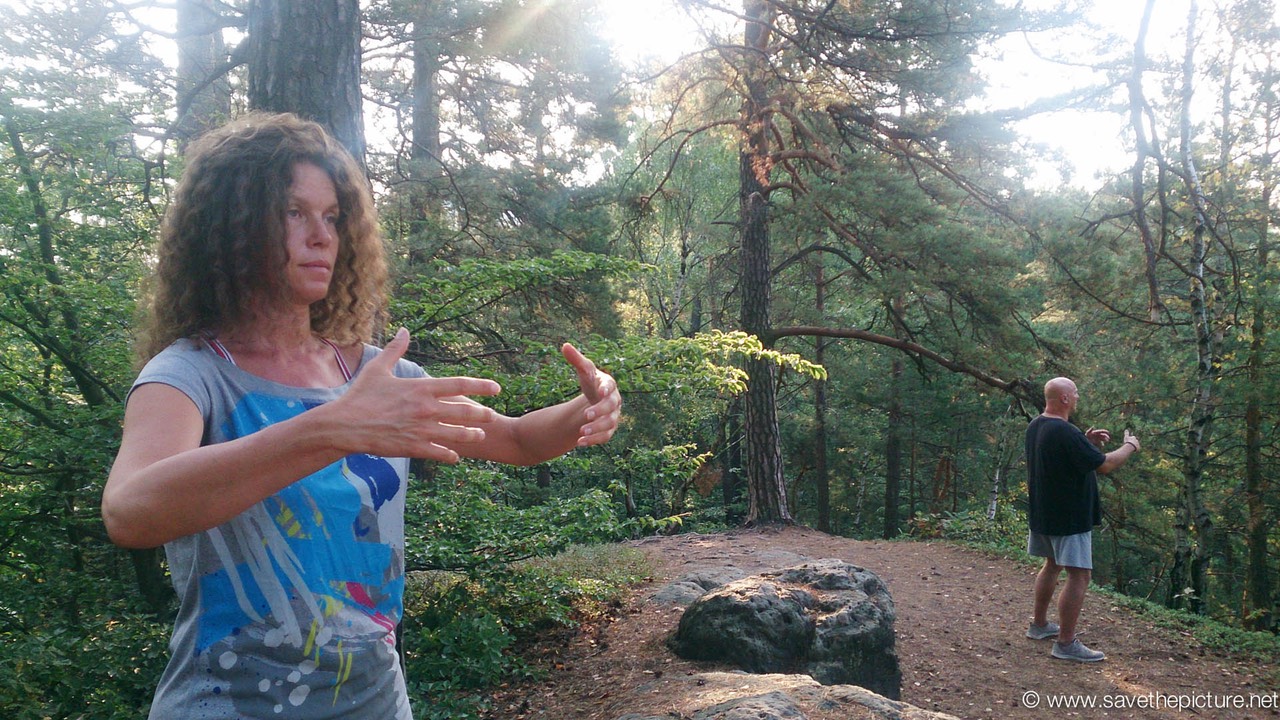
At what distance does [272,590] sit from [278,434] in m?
0.34

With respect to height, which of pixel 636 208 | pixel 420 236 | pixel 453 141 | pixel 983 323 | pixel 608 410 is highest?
pixel 453 141

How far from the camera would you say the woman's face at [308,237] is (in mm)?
1415

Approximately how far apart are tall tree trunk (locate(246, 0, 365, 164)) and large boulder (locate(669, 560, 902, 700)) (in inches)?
127

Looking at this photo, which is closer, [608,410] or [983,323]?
[608,410]

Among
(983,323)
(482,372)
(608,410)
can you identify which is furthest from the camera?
(983,323)

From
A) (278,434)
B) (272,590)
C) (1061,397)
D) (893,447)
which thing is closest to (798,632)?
(1061,397)

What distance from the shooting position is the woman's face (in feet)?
4.64

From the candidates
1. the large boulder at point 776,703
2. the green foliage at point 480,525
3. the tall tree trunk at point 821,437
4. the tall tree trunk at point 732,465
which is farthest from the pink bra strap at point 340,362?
the tall tree trunk at point 821,437

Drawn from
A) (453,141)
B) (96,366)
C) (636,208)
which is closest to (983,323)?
(636,208)

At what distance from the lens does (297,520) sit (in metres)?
1.24

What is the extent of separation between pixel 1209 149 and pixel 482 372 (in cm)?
1321

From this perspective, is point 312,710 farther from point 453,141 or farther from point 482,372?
point 453,141

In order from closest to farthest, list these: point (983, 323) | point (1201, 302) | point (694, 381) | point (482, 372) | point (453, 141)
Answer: point (482, 372) → point (694, 381) → point (1201, 302) → point (983, 323) → point (453, 141)

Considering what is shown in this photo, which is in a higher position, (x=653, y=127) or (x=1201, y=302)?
(x=653, y=127)
